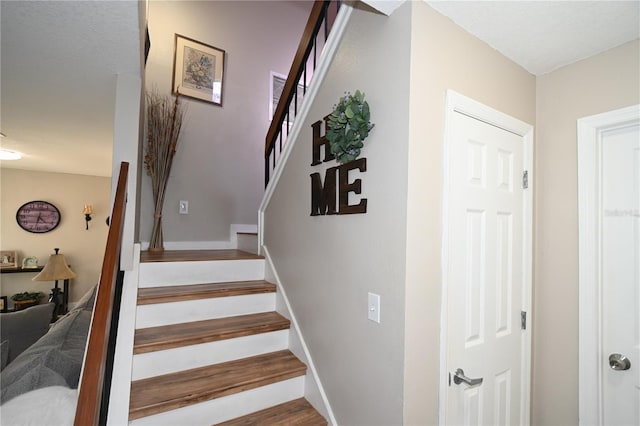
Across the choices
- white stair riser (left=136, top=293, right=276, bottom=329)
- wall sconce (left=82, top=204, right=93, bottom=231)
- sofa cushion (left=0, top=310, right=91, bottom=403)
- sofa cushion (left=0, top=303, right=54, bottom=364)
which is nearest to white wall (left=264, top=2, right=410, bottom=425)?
white stair riser (left=136, top=293, right=276, bottom=329)

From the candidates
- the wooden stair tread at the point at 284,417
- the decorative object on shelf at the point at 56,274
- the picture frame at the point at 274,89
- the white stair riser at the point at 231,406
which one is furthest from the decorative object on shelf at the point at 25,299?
the wooden stair tread at the point at 284,417

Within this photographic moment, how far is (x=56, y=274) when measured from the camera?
4355mm

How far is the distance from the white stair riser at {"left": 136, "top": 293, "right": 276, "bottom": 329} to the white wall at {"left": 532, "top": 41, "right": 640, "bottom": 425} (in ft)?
5.73

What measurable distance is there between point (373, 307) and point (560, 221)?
3.81 ft

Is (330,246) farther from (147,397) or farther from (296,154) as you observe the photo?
(147,397)

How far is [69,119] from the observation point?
102 inches

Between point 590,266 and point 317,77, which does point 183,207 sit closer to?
point 317,77

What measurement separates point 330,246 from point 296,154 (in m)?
0.78

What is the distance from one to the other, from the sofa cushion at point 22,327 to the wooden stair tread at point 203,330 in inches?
84.8

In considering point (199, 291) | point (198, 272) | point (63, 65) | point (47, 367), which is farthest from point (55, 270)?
point (63, 65)

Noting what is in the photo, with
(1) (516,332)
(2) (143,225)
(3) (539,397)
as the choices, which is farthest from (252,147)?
(3) (539,397)

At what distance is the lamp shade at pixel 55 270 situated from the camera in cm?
426

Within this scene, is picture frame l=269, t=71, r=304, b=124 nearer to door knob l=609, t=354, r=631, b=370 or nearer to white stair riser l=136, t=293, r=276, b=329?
white stair riser l=136, t=293, r=276, b=329

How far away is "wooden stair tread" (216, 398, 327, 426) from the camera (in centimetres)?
167
